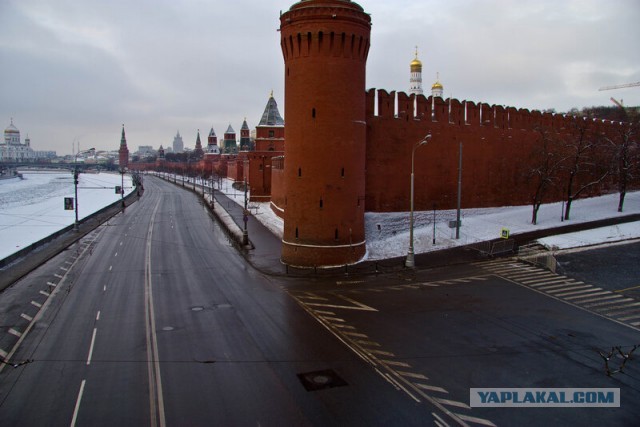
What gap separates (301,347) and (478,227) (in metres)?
25.8

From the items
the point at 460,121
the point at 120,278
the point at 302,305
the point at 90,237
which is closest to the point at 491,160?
the point at 460,121

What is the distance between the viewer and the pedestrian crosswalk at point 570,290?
64.2 ft

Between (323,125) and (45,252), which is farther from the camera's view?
(45,252)

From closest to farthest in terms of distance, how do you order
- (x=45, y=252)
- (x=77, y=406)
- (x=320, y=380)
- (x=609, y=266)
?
(x=77, y=406) → (x=320, y=380) → (x=609, y=266) → (x=45, y=252)

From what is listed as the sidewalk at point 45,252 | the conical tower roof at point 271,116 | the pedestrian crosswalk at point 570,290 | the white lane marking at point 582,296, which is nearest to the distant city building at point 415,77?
the conical tower roof at point 271,116

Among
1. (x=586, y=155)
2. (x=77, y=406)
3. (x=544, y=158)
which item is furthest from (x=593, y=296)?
(x=586, y=155)

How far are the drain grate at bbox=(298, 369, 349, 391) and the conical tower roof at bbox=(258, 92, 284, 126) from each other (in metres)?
65.5

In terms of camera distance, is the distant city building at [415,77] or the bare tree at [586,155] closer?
the bare tree at [586,155]

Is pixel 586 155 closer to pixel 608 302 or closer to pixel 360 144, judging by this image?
A: pixel 360 144

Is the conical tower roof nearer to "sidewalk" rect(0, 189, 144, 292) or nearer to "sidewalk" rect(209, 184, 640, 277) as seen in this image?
"sidewalk" rect(0, 189, 144, 292)

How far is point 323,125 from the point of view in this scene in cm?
2698

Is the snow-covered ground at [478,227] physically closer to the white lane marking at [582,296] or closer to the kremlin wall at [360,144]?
the kremlin wall at [360,144]

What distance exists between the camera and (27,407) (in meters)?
11.3

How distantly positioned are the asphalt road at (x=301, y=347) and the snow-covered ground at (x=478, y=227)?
622 cm
